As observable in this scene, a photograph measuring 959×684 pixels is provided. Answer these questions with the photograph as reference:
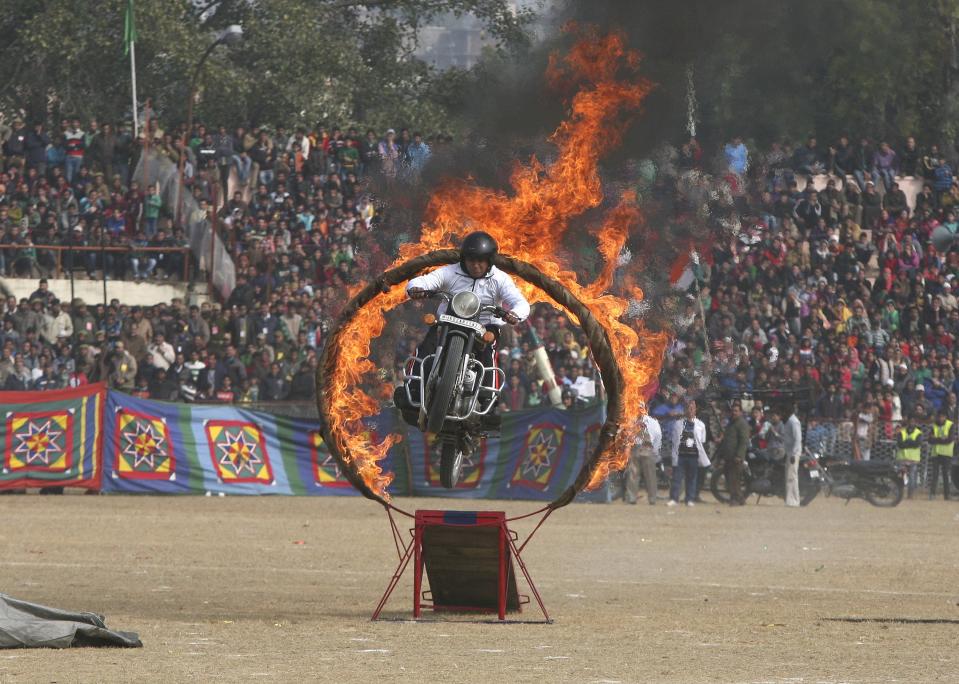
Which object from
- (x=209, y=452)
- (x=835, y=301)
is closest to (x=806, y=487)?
(x=835, y=301)

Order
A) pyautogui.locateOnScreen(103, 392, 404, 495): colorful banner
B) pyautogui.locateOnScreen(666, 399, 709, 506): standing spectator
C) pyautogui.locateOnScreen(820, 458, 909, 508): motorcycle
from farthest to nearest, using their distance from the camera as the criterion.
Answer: pyautogui.locateOnScreen(820, 458, 909, 508): motorcycle, pyautogui.locateOnScreen(666, 399, 709, 506): standing spectator, pyautogui.locateOnScreen(103, 392, 404, 495): colorful banner

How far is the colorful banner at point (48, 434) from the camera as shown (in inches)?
1222

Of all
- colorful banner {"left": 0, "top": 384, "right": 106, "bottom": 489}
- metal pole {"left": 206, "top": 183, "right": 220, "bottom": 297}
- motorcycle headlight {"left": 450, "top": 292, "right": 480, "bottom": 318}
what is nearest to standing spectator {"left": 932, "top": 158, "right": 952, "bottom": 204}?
metal pole {"left": 206, "top": 183, "right": 220, "bottom": 297}

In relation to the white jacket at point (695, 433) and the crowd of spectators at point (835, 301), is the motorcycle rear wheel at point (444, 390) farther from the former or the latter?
the white jacket at point (695, 433)

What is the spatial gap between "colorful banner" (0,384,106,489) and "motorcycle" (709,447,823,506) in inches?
478

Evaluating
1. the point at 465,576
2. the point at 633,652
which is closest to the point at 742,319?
the point at 465,576

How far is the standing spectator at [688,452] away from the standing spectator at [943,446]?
5.27 m

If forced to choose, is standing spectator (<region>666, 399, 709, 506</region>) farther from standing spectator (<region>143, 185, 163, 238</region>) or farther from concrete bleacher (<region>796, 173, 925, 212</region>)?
standing spectator (<region>143, 185, 163, 238</region>)

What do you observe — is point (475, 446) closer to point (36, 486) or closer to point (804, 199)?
point (36, 486)

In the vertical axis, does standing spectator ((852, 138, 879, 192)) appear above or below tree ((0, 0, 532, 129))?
below

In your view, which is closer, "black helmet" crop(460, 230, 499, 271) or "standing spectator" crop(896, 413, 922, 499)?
"black helmet" crop(460, 230, 499, 271)

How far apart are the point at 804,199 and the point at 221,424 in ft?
45.9

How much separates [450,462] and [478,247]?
1969 millimetres

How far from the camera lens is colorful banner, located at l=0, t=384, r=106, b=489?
31.0 m
